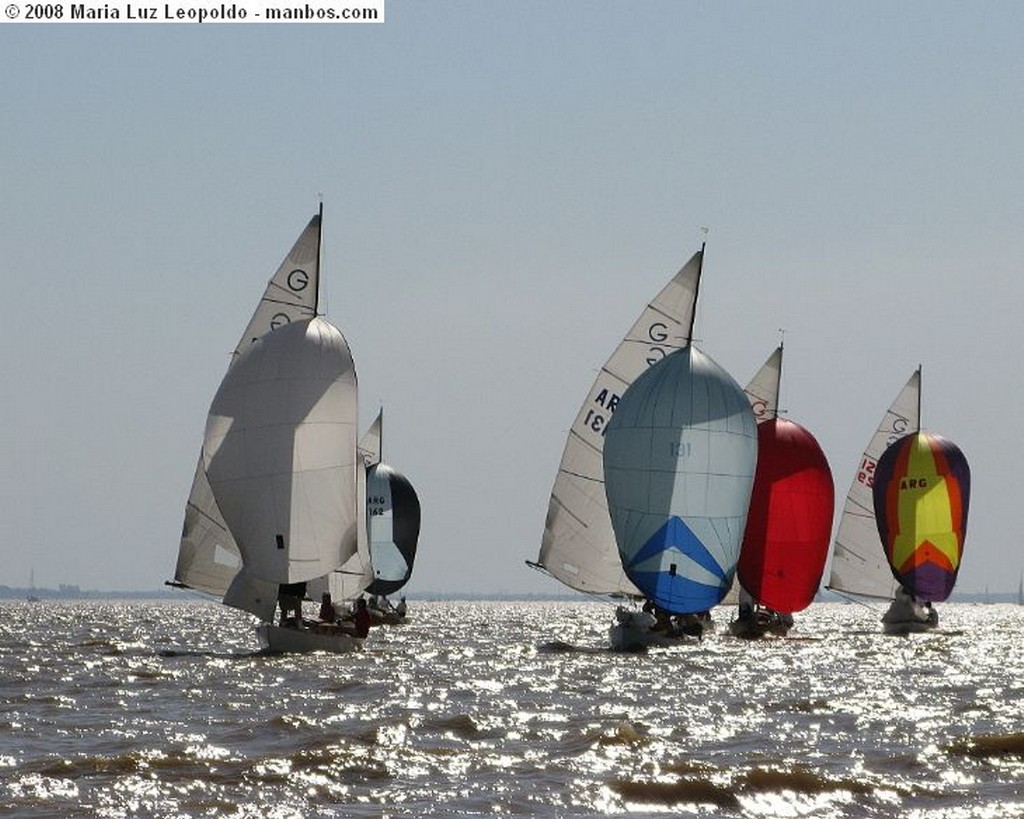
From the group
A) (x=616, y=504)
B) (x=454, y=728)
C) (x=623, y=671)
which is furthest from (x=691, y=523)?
(x=454, y=728)

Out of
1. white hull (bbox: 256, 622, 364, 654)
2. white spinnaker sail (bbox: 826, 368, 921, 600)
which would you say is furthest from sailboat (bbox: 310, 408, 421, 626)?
white hull (bbox: 256, 622, 364, 654)

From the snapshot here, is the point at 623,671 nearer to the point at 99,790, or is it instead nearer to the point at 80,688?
→ the point at 80,688

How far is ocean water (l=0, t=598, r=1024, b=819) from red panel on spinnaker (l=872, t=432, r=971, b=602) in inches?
933

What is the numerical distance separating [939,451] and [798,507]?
12.2 metres

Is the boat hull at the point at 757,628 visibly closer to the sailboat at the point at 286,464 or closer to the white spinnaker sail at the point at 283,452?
the sailboat at the point at 286,464

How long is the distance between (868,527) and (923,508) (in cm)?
748

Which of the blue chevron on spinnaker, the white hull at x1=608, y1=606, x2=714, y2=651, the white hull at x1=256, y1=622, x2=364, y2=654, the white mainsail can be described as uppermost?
the white mainsail

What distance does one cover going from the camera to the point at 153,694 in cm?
3338

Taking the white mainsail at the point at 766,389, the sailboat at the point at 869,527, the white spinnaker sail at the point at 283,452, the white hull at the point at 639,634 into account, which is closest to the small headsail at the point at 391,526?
the sailboat at the point at 869,527

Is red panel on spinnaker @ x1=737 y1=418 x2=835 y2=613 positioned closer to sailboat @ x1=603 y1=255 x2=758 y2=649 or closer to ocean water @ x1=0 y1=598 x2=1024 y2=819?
sailboat @ x1=603 y1=255 x2=758 y2=649

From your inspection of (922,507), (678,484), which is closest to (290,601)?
(678,484)

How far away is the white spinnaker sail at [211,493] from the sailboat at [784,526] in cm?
1641

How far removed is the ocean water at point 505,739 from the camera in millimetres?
20109

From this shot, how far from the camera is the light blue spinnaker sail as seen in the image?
1939 inches
